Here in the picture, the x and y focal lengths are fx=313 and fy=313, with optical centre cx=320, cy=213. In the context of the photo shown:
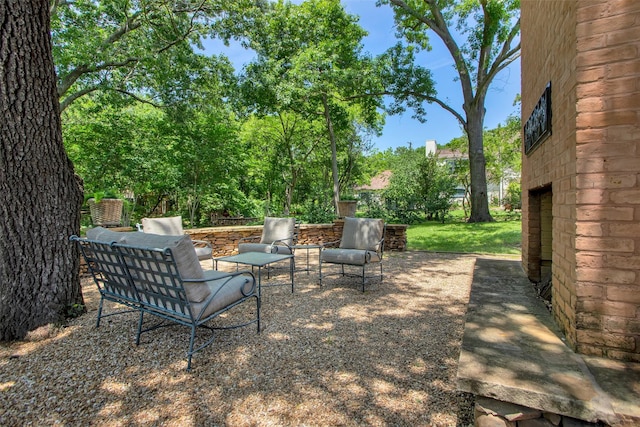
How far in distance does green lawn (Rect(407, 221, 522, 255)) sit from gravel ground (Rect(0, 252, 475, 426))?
169 inches

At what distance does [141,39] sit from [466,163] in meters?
15.0

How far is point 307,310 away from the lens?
3.57 metres

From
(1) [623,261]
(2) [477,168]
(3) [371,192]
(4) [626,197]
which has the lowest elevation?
(1) [623,261]

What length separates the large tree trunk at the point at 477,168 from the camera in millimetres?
11461

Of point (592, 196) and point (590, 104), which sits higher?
point (590, 104)

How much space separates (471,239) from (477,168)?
13.6ft

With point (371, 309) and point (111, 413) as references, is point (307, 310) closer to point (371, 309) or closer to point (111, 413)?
point (371, 309)

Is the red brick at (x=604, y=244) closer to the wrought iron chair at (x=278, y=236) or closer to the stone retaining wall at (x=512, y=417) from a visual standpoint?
the stone retaining wall at (x=512, y=417)

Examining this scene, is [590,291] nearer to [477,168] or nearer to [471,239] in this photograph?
[471,239]

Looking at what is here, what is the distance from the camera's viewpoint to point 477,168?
11.5 metres

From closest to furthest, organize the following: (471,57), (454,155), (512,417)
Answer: (512,417) < (471,57) < (454,155)

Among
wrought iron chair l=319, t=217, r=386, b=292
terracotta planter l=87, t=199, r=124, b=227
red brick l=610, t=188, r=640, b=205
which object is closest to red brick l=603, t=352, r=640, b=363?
red brick l=610, t=188, r=640, b=205

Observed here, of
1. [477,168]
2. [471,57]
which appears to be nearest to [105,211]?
[477,168]

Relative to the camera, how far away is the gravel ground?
5.93ft
